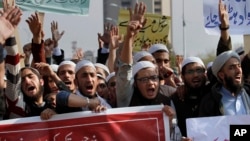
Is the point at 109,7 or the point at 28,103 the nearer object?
the point at 28,103

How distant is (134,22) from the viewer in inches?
214

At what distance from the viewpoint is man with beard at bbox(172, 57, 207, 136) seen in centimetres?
534

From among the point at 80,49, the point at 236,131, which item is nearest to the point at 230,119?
the point at 236,131

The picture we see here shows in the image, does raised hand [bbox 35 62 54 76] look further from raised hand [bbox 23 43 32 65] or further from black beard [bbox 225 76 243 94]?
raised hand [bbox 23 43 32 65]

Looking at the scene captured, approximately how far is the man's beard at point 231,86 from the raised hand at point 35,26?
1.79m

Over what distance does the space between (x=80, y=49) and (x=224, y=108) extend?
12.6 ft

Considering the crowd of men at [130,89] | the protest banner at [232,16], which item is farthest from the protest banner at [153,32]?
the crowd of men at [130,89]

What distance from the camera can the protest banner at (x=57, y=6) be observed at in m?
8.20

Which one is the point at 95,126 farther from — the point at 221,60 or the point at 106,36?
the point at 106,36

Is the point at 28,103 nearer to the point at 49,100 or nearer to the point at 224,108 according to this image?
the point at 49,100

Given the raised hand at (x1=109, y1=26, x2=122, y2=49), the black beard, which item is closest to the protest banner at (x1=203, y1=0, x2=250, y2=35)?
the raised hand at (x1=109, y1=26, x2=122, y2=49)

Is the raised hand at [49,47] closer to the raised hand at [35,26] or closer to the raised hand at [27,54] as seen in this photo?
the raised hand at [27,54]

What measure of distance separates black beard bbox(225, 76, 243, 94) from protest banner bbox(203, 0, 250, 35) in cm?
298

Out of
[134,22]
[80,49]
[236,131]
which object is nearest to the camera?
[236,131]
